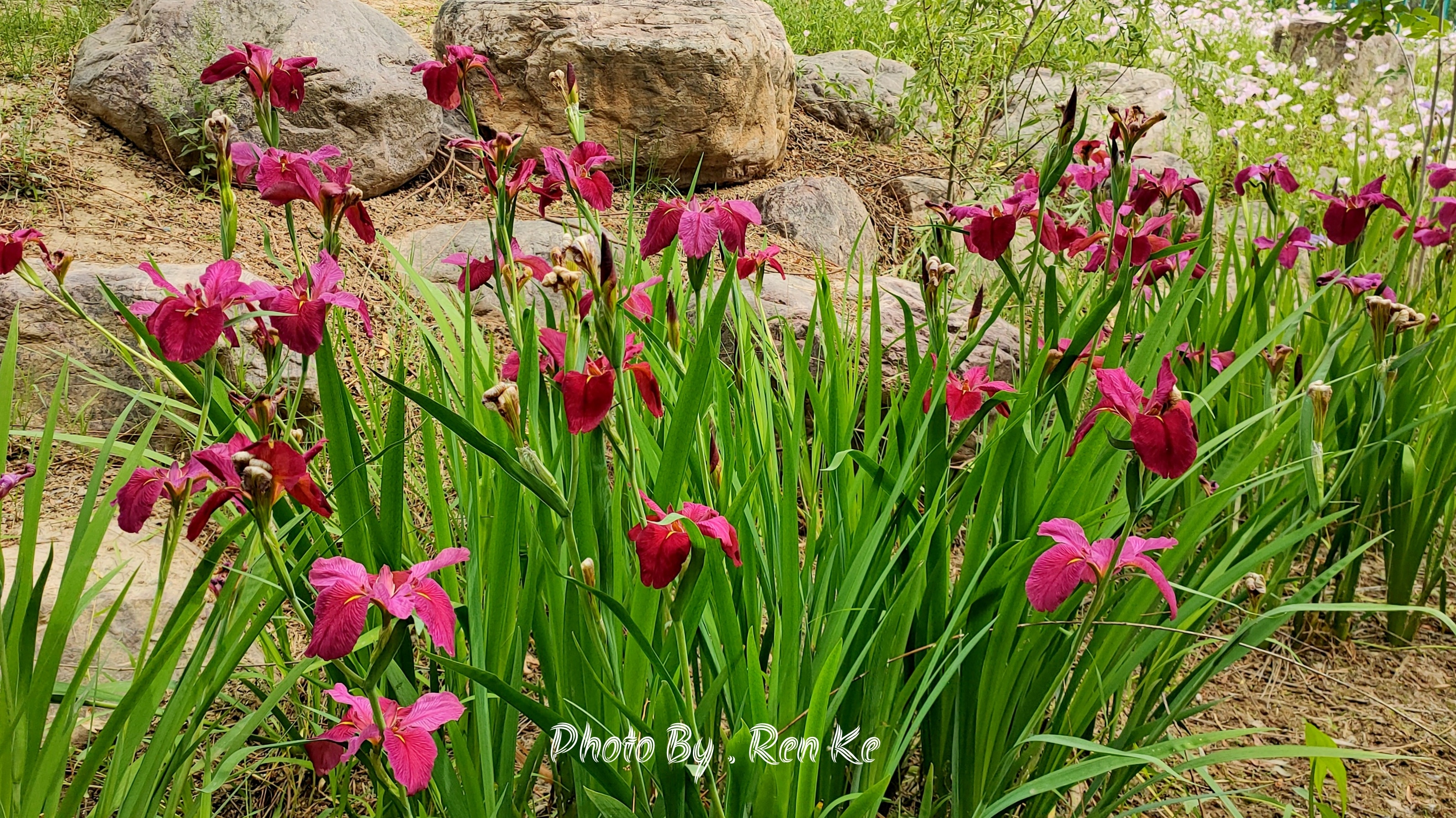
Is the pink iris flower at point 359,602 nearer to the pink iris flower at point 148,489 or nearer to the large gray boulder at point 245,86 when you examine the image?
the pink iris flower at point 148,489

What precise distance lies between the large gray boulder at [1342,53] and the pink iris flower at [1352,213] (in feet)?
18.7

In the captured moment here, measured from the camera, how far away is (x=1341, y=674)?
1717 millimetres

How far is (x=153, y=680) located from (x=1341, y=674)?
1.85 metres

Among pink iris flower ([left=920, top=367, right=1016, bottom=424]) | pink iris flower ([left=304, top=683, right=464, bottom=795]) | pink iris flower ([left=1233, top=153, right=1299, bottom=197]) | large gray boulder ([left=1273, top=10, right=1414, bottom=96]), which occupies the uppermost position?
large gray boulder ([left=1273, top=10, right=1414, bottom=96])

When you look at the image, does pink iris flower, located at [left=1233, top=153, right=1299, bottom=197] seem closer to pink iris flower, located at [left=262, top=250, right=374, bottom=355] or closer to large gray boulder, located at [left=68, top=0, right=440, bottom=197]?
pink iris flower, located at [left=262, top=250, right=374, bottom=355]

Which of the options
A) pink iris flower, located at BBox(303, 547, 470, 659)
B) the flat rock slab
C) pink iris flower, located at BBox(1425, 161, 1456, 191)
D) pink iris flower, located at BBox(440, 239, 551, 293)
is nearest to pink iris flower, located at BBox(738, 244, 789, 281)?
pink iris flower, located at BBox(440, 239, 551, 293)

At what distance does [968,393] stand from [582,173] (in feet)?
1.94

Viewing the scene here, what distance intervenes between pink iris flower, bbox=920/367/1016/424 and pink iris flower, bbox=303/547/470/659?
0.66 metres

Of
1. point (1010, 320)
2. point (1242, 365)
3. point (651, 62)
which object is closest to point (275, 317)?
point (1242, 365)

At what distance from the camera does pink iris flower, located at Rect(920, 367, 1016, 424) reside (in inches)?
47.3

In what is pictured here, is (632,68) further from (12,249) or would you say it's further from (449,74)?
(12,249)

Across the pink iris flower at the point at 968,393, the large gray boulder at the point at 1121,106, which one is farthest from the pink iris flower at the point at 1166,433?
the large gray boulder at the point at 1121,106

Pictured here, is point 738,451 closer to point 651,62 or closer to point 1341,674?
point 1341,674

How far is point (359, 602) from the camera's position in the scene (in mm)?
696
